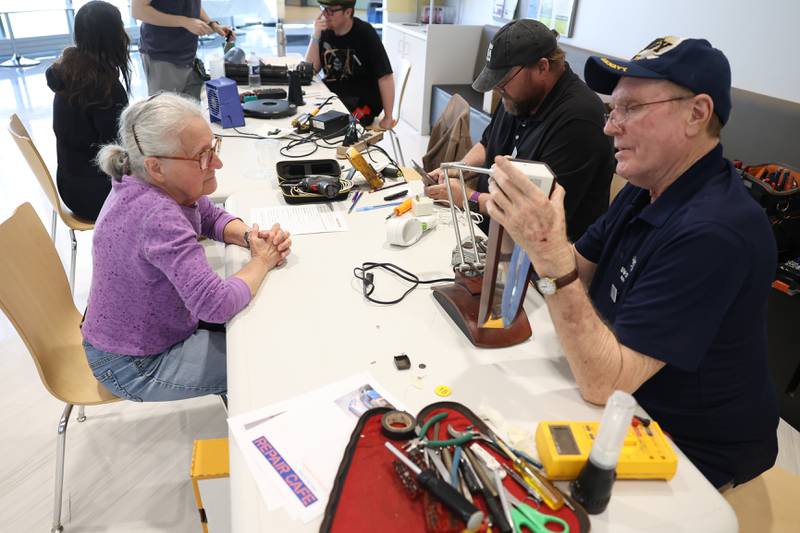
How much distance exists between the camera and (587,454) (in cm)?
90

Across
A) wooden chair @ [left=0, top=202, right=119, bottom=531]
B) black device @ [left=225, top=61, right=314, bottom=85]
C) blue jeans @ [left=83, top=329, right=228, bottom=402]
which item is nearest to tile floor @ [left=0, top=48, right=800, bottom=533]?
wooden chair @ [left=0, top=202, right=119, bottom=531]

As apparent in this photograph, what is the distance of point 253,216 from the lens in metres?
1.89

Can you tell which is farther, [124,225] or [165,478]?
[165,478]

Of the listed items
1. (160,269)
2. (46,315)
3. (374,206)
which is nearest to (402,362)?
(160,269)

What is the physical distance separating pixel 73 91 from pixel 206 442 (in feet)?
6.05

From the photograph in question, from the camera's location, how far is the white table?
2.90 feet

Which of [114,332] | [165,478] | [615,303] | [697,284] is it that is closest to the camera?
[697,284]

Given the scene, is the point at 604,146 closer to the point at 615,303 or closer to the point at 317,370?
the point at 615,303

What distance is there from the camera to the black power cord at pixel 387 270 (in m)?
1.44

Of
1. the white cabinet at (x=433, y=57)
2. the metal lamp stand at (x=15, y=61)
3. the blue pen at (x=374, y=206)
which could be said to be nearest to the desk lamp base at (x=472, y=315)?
the blue pen at (x=374, y=206)

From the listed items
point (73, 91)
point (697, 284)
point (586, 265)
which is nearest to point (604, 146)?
point (586, 265)

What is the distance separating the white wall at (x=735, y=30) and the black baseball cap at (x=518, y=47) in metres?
1.52

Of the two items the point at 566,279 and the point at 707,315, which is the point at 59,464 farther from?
the point at 707,315

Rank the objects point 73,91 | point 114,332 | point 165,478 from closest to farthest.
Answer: point 114,332 < point 165,478 < point 73,91
